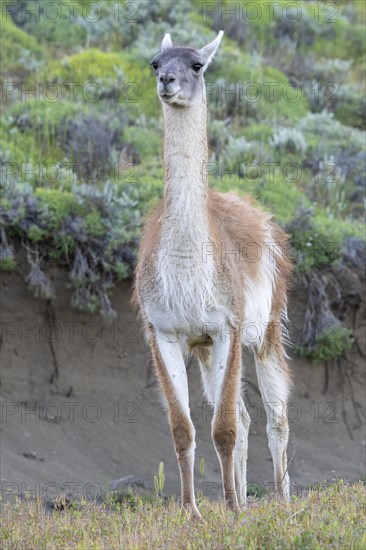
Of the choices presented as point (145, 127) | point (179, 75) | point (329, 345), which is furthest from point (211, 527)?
point (145, 127)

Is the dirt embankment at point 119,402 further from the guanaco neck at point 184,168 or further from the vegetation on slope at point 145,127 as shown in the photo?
the guanaco neck at point 184,168

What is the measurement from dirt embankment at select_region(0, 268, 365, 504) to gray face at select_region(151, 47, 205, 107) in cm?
493

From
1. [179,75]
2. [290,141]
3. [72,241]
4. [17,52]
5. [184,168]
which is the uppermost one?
[17,52]

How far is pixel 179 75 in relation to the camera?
7.38 meters

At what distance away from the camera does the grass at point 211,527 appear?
18.9 ft

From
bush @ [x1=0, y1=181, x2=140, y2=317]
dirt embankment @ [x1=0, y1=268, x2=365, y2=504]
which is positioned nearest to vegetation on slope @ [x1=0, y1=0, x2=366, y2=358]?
bush @ [x1=0, y1=181, x2=140, y2=317]

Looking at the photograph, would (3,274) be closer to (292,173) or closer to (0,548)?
(292,173)

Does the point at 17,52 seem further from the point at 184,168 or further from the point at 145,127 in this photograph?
the point at 184,168

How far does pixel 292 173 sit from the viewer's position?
14.8 metres

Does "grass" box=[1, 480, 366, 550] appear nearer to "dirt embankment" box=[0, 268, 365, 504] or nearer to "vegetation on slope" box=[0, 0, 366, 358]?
"dirt embankment" box=[0, 268, 365, 504]

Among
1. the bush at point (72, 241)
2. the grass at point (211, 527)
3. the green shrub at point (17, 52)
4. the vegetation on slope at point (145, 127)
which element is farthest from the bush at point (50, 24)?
the grass at point (211, 527)

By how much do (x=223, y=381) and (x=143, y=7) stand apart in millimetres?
12946

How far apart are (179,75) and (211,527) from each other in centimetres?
307

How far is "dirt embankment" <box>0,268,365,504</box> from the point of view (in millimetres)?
11602
